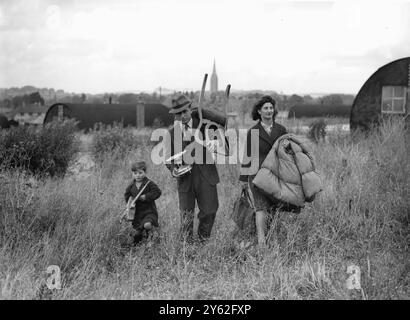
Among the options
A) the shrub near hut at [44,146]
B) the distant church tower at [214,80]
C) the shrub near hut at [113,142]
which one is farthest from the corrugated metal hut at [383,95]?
the shrub near hut at [44,146]

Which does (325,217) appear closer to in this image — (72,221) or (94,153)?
(72,221)

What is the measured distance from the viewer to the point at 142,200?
5.42 metres

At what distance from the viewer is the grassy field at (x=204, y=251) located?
4.29 m

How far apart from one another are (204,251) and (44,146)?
5236 millimetres

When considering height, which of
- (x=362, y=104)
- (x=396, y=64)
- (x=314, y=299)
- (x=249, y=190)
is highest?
(x=396, y=64)

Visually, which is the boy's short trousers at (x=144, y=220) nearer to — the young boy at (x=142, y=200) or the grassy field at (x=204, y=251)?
the young boy at (x=142, y=200)

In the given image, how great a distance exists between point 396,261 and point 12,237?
A: 13.0 ft

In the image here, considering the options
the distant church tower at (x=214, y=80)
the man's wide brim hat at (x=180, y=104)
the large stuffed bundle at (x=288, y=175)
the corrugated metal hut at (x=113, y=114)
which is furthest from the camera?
the corrugated metal hut at (x=113, y=114)

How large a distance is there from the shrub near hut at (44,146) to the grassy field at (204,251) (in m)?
2.28

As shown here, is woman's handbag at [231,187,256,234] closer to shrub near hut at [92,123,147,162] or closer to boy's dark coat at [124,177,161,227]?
boy's dark coat at [124,177,161,227]

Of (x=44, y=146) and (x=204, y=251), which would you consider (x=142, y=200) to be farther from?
(x=44, y=146)

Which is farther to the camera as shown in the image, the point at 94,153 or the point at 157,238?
the point at 94,153

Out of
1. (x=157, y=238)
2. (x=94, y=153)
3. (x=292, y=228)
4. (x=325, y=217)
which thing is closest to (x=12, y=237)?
(x=157, y=238)

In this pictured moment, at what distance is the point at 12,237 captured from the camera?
16.3 ft
